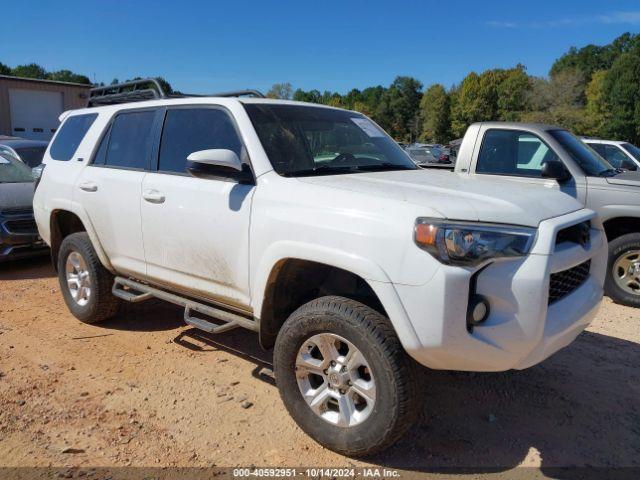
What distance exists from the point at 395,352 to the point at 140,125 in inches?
113

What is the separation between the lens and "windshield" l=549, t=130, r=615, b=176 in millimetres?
6031

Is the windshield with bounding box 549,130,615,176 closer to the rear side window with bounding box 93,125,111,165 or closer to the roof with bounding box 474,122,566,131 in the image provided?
the roof with bounding box 474,122,566,131

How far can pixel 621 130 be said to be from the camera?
182ft

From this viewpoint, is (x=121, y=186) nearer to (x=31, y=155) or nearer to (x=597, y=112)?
(x=31, y=155)

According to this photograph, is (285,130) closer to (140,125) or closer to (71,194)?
(140,125)

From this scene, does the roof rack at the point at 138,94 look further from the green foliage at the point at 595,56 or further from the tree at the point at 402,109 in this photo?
the green foliage at the point at 595,56

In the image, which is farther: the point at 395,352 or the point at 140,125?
the point at 140,125

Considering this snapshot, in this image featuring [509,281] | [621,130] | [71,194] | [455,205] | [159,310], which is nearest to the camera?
[509,281]

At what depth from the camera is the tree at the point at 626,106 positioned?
181 feet

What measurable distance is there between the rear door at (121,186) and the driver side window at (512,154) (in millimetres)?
3906

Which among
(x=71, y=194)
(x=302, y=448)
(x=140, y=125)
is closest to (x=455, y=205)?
(x=302, y=448)

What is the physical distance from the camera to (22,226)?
7.16 metres

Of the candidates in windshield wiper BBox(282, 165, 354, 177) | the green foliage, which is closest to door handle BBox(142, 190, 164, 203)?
windshield wiper BBox(282, 165, 354, 177)

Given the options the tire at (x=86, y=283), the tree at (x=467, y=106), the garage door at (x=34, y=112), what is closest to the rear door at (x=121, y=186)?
the tire at (x=86, y=283)
